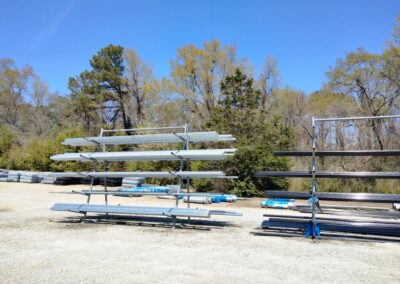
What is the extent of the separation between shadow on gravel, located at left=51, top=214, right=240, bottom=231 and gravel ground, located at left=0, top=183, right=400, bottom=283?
0.96ft

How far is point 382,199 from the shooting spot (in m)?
6.31

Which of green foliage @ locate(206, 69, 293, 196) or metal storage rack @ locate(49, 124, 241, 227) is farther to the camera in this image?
green foliage @ locate(206, 69, 293, 196)

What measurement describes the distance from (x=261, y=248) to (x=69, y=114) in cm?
4570

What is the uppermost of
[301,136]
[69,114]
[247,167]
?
[69,114]

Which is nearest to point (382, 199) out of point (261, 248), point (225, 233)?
point (261, 248)

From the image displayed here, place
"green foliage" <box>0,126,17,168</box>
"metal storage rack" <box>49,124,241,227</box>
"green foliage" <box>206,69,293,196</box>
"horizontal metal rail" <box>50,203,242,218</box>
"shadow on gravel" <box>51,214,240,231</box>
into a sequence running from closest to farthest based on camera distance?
"horizontal metal rail" <box>50,203,242,218</box> → "metal storage rack" <box>49,124,241,227</box> → "shadow on gravel" <box>51,214,240,231</box> → "green foliage" <box>206,69,293,196</box> → "green foliage" <box>0,126,17,168</box>

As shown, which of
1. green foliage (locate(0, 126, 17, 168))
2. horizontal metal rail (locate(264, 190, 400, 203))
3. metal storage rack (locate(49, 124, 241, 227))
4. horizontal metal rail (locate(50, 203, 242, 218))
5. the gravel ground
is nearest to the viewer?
the gravel ground

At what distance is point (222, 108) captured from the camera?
2091 cm

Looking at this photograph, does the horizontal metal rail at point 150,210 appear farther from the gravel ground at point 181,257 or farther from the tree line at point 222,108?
the tree line at point 222,108

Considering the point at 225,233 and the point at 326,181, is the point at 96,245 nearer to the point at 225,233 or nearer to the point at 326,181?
the point at 225,233

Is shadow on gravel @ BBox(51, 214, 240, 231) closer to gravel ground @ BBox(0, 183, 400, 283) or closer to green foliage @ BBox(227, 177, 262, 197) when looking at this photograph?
gravel ground @ BBox(0, 183, 400, 283)

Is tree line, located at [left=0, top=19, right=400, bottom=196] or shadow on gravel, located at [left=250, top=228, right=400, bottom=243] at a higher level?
tree line, located at [left=0, top=19, right=400, bottom=196]

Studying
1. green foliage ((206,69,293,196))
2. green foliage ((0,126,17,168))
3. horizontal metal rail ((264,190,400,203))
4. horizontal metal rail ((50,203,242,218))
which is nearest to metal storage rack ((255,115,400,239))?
horizontal metal rail ((264,190,400,203))

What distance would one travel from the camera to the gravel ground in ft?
14.1
